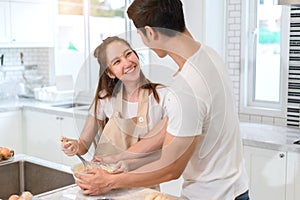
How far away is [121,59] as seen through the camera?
1541 millimetres

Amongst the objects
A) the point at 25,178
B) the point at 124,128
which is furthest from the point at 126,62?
the point at 25,178

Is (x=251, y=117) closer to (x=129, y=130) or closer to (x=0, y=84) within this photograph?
(x=129, y=130)

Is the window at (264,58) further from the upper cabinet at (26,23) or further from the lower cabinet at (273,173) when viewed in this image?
the upper cabinet at (26,23)

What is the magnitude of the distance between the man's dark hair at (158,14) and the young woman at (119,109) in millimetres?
117

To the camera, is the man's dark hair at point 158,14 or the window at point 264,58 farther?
the window at point 264,58

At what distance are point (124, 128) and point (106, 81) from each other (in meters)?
0.20

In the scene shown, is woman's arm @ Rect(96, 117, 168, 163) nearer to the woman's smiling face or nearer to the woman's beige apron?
the woman's beige apron

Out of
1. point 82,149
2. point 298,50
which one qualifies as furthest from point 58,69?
point 82,149

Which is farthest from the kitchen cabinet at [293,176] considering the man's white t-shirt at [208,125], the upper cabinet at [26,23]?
the upper cabinet at [26,23]

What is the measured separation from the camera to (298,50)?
10.9 feet

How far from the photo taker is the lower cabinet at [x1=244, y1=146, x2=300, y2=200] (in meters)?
2.82

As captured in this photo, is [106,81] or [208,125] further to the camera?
[106,81]

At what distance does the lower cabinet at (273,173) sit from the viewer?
9.25ft

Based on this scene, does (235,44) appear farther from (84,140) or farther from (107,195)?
(107,195)
